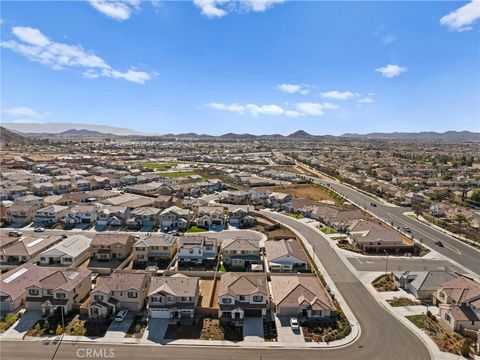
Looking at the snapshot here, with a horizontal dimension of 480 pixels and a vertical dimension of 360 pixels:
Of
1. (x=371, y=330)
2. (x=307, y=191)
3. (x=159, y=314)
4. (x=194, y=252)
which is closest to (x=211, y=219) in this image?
(x=194, y=252)

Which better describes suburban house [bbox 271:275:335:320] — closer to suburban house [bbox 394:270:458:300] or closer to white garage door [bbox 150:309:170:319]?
suburban house [bbox 394:270:458:300]

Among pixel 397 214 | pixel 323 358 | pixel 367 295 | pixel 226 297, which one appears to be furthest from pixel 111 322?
pixel 397 214

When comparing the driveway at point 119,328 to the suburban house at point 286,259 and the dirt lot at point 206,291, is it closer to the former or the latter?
the dirt lot at point 206,291

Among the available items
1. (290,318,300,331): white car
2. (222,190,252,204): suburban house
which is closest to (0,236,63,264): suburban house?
(290,318,300,331): white car

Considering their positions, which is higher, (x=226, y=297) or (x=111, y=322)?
(x=226, y=297)

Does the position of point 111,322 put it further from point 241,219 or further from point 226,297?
point 241,219

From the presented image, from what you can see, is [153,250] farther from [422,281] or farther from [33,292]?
[422,281]

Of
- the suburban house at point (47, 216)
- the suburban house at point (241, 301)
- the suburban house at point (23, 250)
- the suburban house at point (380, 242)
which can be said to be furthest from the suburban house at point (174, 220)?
the suburban house at point (380, 242)
